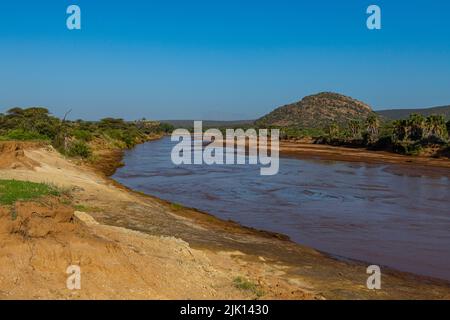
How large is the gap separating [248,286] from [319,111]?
161348 mm

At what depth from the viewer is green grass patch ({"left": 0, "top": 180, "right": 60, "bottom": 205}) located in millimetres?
10330

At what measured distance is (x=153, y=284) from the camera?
23.1ft

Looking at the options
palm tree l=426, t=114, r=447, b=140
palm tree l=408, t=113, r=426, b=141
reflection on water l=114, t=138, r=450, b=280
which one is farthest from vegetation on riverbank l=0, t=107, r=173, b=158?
palm tree l=426, t=114, r=447, b=140

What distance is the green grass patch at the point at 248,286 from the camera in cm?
757

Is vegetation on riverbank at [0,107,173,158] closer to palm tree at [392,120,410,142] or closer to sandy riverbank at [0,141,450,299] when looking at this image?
sandy riverbank at [0,141,450,299]

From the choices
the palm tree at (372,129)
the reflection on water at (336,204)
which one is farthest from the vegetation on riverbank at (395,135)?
the reflection on water at (336,204)

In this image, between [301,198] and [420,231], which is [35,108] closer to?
[301,198]

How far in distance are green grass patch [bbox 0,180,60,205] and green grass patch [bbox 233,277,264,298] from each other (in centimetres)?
510

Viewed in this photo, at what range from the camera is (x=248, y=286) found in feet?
25.5

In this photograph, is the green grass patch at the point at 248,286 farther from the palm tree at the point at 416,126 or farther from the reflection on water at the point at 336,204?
the palm tree at the point at 416,126

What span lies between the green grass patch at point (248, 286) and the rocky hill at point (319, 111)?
463 feet

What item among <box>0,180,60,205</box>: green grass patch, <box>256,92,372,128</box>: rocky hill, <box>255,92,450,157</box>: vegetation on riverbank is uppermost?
<box>256,92,372,128</box>: rocky hill

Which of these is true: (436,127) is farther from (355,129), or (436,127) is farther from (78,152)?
(78,152)
